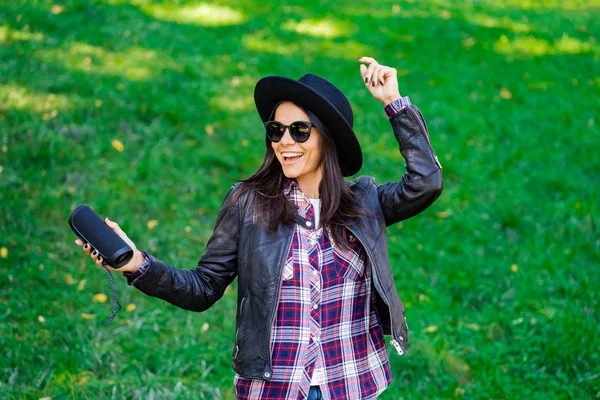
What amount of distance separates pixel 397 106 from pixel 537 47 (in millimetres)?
7897

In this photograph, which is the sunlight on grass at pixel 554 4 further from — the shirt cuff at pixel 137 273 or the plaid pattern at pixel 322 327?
the shirt cuff at pixel 137 273

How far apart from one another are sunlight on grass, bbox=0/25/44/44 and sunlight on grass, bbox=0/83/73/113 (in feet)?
3.64

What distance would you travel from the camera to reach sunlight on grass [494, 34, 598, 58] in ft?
31.6

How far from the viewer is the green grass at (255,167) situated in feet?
14.8

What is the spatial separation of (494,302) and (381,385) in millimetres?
2814

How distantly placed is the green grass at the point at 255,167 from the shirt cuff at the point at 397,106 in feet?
7.62

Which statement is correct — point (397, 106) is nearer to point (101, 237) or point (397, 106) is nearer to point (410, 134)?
point (410, 134)

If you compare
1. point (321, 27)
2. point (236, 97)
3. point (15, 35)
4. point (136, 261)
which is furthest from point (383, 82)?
point (321, 27)

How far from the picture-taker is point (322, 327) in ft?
8.43

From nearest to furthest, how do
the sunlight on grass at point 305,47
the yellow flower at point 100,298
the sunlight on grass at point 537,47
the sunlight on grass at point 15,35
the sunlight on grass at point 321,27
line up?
the yellow flower at point 100,298 → the sunlight on grass at point 15,35 → the sunlight on grass at point 305,47 → the sunlight on grass at point 321,27 → the sunlight on grass at point 537,47

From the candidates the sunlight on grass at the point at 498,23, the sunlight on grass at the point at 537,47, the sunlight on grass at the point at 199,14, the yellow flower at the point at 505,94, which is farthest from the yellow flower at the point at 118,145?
the sunlight on grass at the point at 498,23

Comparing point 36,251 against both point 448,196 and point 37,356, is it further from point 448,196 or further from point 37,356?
point 448,196

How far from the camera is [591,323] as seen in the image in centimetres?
480

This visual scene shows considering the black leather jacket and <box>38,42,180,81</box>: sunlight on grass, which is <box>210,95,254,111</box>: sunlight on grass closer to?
<box>38,42,180,81</box>: sunlight on grass
